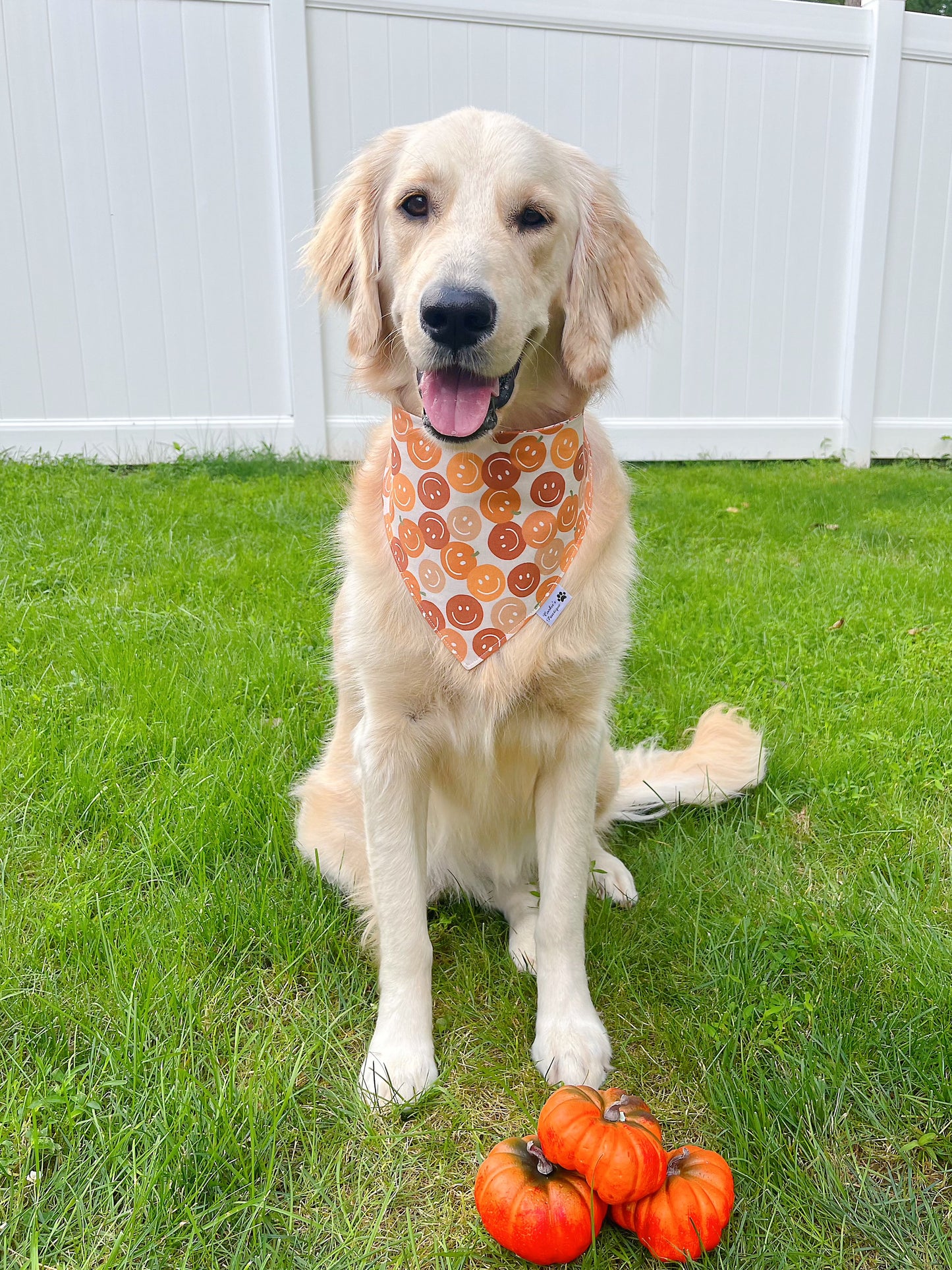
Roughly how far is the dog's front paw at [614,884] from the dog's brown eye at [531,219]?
1.31 meters

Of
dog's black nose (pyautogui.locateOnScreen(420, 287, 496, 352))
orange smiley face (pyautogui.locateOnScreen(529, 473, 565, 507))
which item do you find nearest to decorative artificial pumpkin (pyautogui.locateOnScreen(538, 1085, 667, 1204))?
orange smiley face (pyautogui.locateOnScreen(529, 473, 565, 507))

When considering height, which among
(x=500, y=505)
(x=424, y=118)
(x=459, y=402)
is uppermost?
(x=424, y=118)

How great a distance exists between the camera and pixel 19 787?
2.20m

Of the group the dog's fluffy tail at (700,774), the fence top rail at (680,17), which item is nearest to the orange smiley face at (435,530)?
the dog's fluffy tail at (700,774)

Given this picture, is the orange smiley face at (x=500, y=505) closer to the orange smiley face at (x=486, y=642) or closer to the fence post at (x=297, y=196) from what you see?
the orange smiley face at (x=486, y=642)

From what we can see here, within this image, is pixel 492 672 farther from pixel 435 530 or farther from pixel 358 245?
pixel 358 245

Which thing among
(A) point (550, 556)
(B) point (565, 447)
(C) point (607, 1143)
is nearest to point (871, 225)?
(B) point (565, 447)

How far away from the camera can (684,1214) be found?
1176 mm

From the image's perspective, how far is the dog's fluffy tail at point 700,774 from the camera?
2316mm

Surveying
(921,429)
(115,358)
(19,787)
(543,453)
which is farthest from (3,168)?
(921,429)

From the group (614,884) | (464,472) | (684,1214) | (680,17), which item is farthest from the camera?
(680,17)

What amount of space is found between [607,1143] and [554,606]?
2.91ft

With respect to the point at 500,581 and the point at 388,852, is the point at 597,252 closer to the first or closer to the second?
the point at 500,581

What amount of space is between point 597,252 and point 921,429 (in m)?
5.99
